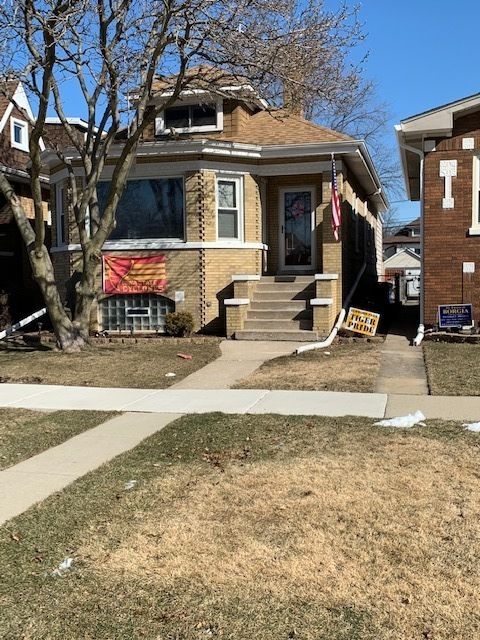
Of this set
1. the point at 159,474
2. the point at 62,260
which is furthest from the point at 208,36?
the point at 159,474

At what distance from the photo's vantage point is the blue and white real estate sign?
12578 millimetres

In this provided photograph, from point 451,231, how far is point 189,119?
7522mm

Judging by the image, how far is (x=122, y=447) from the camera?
19.7 feet

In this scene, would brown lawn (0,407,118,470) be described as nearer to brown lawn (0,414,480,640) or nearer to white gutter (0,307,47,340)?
brown lawn (0,414,480,640)

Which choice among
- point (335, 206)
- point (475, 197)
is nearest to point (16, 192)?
point (335, 206)

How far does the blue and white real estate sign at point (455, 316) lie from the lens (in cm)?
1258

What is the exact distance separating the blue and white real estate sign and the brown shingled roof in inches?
185

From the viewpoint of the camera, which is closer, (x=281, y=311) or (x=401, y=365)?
(x=401, y=365)

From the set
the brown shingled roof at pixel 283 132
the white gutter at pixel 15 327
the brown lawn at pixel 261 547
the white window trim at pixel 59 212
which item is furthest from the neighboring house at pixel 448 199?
the white gutter at pixel 15 327

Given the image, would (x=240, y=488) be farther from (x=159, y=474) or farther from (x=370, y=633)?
(x=370, y=633)

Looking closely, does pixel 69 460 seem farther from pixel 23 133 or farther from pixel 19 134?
pixel 23 133

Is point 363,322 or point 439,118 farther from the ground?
point 439,118

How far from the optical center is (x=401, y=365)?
10180mm

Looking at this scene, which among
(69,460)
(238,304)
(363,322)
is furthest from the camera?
(238,304)
